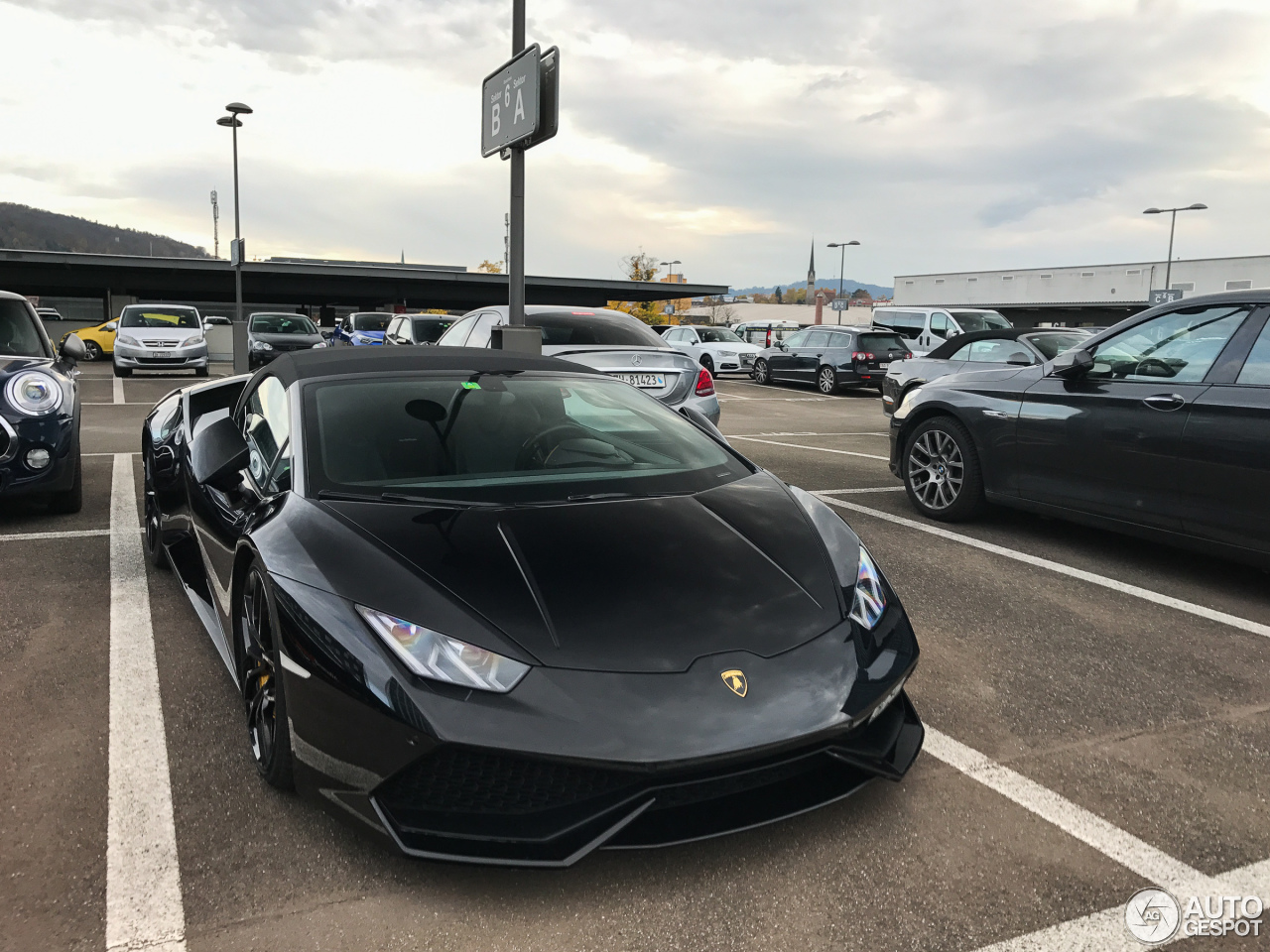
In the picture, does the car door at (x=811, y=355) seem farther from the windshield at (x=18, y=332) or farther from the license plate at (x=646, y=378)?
the windshield at (x=18, y=332)

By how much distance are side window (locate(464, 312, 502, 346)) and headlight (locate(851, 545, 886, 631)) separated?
22.5 feet

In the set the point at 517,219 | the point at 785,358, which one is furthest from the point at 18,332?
the point at 785,358

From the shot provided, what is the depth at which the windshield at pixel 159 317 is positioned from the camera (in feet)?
68.6

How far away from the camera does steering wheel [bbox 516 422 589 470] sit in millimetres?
3285

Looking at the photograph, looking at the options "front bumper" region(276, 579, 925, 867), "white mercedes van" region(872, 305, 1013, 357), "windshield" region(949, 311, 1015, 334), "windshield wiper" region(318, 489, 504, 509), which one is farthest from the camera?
"white mercedes van" region(872, 305, 1013, 357)

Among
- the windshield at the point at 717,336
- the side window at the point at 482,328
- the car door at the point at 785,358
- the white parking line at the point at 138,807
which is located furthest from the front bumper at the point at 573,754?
the windshield at the point at 717,336

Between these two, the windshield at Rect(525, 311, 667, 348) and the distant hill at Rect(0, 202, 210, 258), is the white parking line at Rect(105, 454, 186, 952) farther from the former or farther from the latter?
the distant hill at Rect(0, 202, 210, 258)

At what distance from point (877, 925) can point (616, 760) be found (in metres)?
0.70

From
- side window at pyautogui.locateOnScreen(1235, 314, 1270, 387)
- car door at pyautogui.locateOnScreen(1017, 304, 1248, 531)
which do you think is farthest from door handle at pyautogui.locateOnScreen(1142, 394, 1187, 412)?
side window at pyautogui.locateOnScreen(1235, 314, 1270, 387)

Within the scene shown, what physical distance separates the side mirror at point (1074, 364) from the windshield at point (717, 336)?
22.8 metres

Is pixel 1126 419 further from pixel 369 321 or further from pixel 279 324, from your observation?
pixel 369 321

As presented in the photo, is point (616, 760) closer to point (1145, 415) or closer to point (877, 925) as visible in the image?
point (877, 925)

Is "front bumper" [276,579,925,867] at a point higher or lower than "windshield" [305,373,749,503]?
lower

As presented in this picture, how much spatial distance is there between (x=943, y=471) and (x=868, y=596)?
12.9ft
